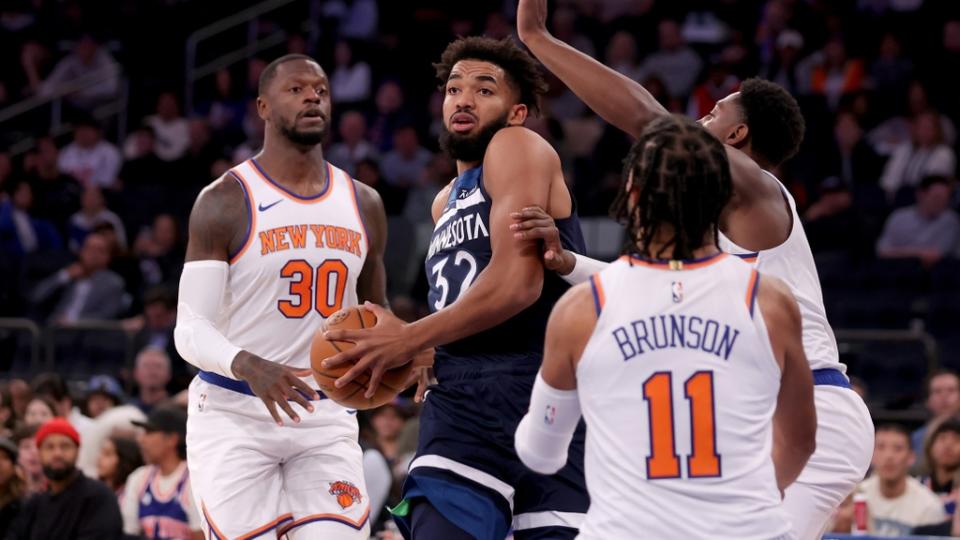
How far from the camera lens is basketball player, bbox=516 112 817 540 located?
3.58m

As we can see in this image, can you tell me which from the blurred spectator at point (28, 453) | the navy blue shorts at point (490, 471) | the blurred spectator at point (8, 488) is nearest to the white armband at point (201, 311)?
the navy blue shorts at point (490, 471)

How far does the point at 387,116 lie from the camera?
15961mm

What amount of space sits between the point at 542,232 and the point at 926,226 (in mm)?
8767

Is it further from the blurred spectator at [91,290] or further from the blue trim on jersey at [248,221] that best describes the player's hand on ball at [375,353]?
the blurred spectator at [91,290]

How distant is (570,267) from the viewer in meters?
4.88

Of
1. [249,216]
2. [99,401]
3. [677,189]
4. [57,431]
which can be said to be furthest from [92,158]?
[677,189]

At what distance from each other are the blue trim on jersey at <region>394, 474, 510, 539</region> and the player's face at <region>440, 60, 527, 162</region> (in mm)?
1151

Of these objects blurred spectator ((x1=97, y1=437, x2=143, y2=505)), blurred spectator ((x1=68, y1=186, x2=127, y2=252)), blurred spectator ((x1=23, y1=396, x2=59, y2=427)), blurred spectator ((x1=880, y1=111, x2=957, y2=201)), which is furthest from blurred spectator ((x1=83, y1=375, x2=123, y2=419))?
blurred spectator ((x1=880, y1=111, x2=957, y2=201))

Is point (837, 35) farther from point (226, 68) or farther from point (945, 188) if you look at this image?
point (226, 68)

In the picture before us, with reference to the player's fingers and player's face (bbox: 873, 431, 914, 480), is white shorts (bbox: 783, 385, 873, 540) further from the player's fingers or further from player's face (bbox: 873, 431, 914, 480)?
player's face (bbox: 873, 431, 914, 480)

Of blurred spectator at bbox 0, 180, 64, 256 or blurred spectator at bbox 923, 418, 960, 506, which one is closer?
blurred spectator at bbox 923, 418, 960, 506

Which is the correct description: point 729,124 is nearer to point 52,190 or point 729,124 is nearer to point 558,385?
point 558,385

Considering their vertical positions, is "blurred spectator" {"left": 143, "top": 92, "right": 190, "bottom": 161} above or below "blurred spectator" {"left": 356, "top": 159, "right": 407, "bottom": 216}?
above

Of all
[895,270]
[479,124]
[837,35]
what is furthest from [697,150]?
[837,35]
